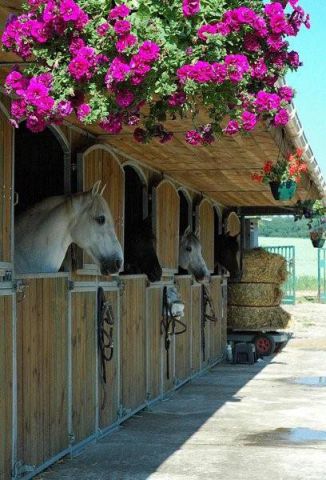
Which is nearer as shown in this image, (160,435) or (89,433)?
(89,433)

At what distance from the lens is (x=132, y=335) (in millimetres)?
7047

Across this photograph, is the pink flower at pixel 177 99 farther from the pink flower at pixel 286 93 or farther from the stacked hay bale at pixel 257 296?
the stacked hay bale at pixel 257 296

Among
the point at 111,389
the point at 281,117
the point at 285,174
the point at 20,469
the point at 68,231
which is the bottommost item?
the point at 20,469

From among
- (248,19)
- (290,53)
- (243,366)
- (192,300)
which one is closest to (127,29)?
(248,19)

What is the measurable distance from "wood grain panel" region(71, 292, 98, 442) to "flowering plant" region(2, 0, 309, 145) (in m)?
2.76

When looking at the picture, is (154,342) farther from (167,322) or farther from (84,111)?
(84,111)

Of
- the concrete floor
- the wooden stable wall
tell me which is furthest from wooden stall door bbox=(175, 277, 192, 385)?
the concrete floor

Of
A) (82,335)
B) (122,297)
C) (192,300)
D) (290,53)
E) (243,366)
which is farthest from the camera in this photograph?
(243,366)

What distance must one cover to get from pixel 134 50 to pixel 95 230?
269cm

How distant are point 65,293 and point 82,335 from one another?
479 mm

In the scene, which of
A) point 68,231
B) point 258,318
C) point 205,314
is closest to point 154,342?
point 205,314

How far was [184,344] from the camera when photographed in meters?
9.13

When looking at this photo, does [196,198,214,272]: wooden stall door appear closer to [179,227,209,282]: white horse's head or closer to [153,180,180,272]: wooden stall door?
[179,227,209,282]: white horse's head

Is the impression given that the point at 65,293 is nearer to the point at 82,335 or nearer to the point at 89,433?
the point at 82,335
